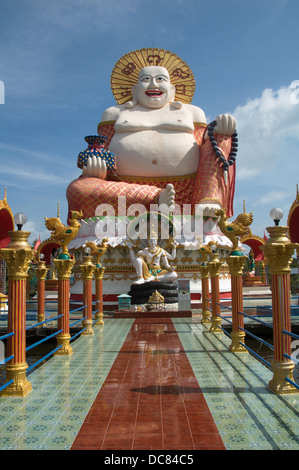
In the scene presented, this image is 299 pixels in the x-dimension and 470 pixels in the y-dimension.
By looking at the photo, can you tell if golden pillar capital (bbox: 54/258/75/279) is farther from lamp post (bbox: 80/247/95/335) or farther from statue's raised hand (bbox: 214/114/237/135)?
statue's raised hand (bbox: 214/114/237/135)

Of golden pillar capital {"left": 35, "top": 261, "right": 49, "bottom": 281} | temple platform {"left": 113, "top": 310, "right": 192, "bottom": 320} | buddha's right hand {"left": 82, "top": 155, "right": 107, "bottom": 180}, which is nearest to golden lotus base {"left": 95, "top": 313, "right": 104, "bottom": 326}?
temple platform {"left": 113, "top": 310, "right": 192, "bottom": 320}

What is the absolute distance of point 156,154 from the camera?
55.5 ft

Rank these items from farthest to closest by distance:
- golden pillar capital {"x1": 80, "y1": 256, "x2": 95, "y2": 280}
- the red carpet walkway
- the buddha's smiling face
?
the buddha's smiling face, golden pillar capital {"x1": 80, "y1": 256, "x2": 95, "y2": 280}, the red carpet walkway

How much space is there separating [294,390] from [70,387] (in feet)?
8.29

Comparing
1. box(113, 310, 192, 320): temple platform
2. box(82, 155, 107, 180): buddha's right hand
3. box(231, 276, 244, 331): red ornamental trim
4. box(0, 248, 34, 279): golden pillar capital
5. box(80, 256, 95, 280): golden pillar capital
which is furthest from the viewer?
box(82, 155, 107, 180): buddha's right hand

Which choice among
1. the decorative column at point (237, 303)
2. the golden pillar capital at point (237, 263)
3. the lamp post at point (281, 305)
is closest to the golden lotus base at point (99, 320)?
the decorative column at point (237, 303)

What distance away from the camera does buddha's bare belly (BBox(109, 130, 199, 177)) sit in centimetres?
1692

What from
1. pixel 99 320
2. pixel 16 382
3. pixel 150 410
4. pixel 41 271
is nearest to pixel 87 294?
pixel 99 320

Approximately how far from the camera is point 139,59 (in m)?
19.4

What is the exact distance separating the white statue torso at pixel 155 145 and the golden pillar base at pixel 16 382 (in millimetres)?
13250

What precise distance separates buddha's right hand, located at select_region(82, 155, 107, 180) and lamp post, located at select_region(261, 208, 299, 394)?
12271 millimetres

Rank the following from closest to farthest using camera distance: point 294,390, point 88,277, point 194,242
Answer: point 294,390 < point 88,277 < point 194,242
